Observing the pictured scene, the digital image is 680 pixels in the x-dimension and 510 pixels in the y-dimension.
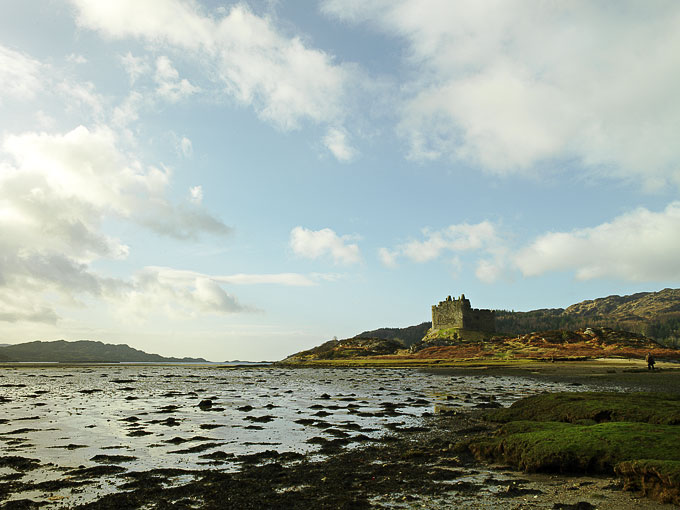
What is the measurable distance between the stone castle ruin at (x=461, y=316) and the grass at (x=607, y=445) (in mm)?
133248

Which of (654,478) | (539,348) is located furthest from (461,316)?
(654,478)

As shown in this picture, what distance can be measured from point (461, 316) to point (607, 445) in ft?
459

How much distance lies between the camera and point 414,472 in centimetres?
1118

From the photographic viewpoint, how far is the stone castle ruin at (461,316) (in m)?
146

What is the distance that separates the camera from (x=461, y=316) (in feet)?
478

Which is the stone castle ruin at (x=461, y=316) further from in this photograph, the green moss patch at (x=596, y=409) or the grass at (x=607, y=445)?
the grass at (x=607, y=445)

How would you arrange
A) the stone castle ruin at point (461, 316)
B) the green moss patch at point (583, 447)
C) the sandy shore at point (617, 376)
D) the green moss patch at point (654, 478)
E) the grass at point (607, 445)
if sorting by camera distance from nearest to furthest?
1. the green moss patch at point (654, 478)
2. the grass at point (607, 445)
3. the green moss patch at point (583, 447)
4. the sandy shore at point (617, 376)
5. the stone castle ruin at point (461, 316)

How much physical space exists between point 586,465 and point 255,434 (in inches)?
471

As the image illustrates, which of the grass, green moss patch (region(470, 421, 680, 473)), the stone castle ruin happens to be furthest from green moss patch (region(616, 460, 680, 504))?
the stone castle ruin

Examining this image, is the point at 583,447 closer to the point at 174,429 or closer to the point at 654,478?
the point at 654,478

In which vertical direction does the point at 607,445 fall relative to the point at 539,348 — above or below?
above

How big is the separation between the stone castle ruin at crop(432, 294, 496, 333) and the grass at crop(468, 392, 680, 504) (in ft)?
437

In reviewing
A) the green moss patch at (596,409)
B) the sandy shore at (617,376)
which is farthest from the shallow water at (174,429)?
the sandy shore at (617,376)

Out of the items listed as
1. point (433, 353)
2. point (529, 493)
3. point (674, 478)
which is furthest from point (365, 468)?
point (433, 353)
